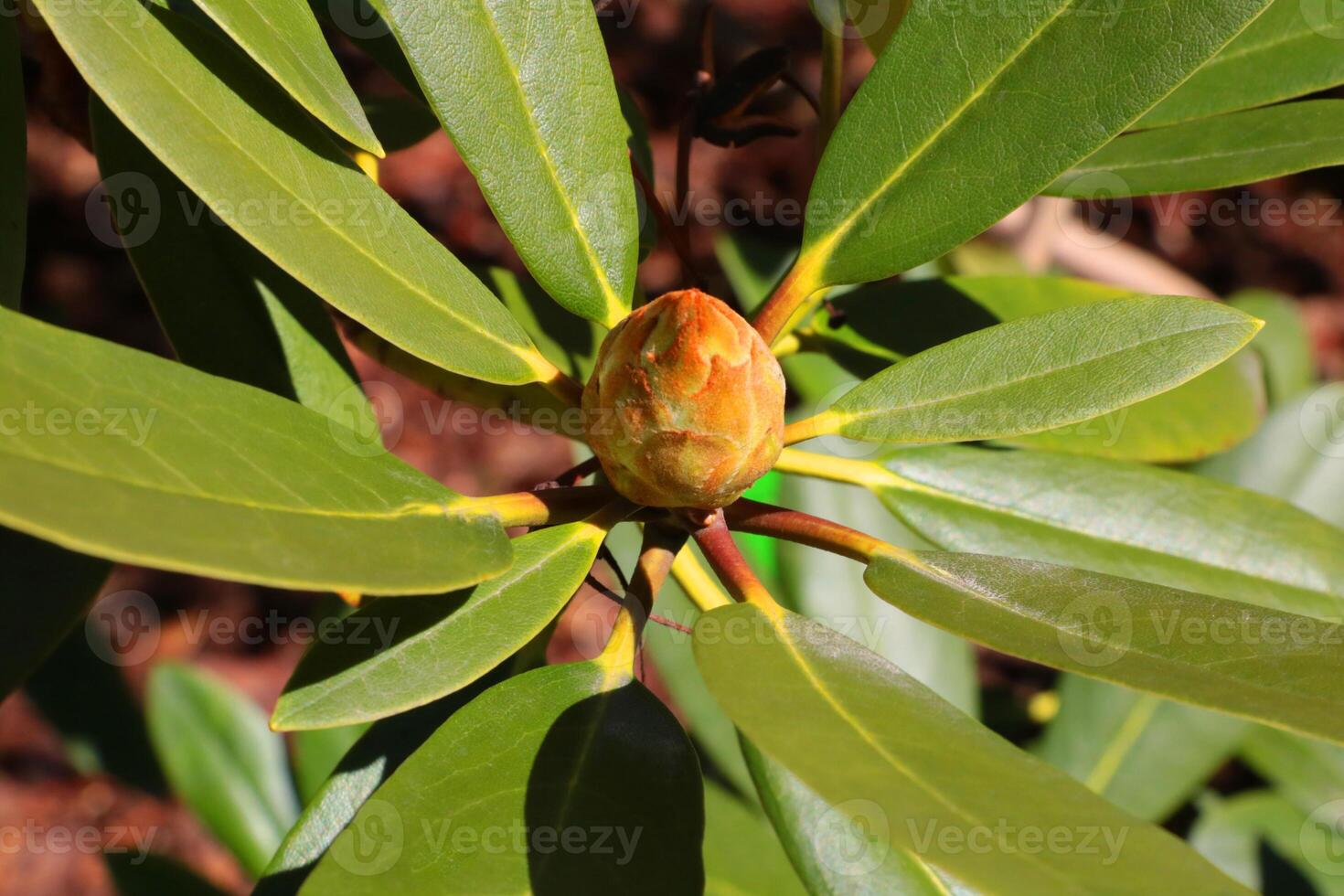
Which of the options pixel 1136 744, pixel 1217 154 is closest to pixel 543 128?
pixel 1217 154

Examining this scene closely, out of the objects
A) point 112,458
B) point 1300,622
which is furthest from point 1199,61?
point 112,458

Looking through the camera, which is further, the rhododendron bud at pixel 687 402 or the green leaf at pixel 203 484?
the rhododendron bud at pixel 687 402

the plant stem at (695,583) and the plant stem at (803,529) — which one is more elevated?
the plant stem at (803,529)

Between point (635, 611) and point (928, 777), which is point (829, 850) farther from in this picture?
point (928, 777)

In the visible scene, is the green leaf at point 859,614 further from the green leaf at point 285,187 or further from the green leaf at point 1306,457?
the green leaf at point 285,187
